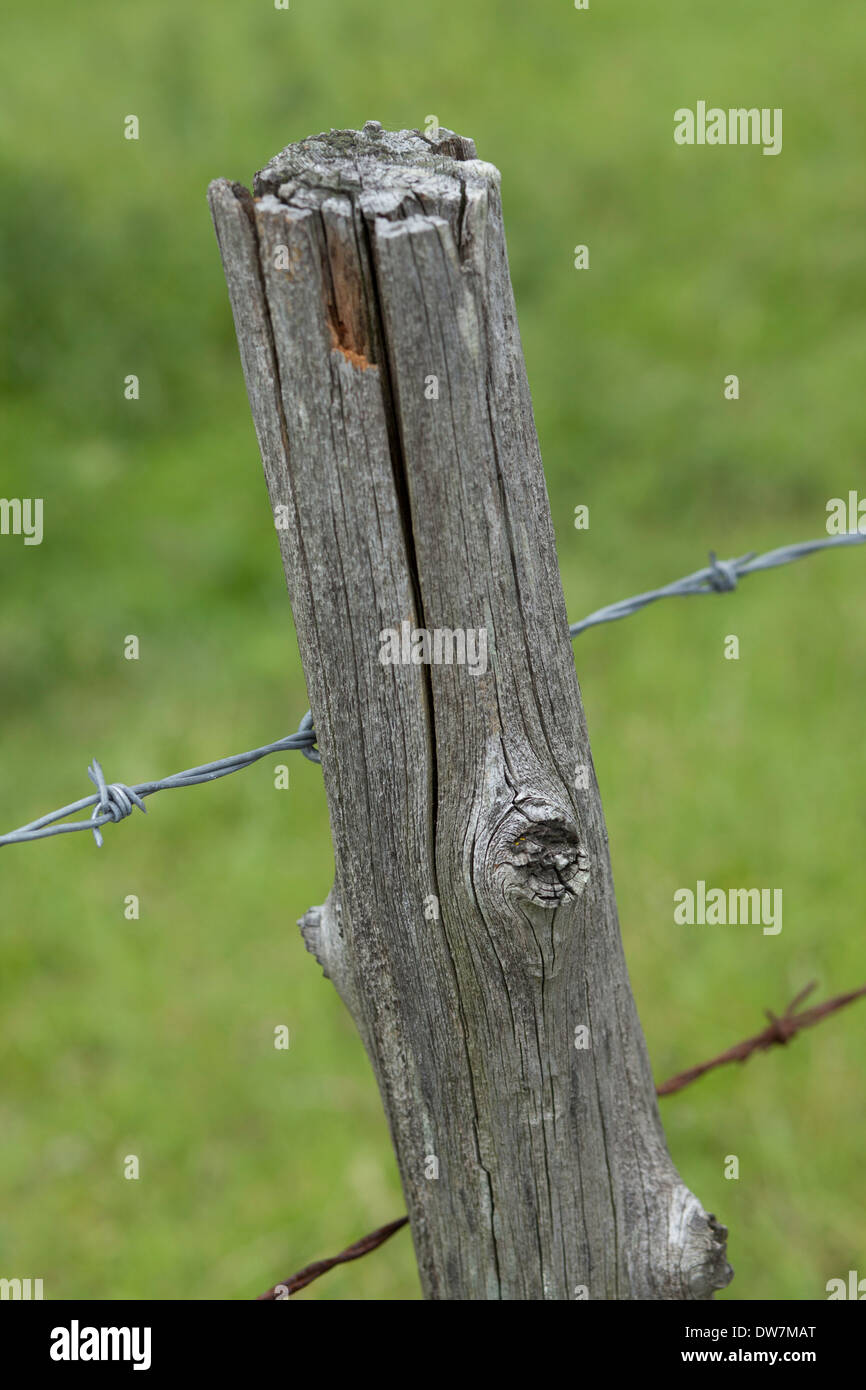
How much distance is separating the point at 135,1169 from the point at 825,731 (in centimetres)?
311

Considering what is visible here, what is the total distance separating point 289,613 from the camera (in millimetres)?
6336

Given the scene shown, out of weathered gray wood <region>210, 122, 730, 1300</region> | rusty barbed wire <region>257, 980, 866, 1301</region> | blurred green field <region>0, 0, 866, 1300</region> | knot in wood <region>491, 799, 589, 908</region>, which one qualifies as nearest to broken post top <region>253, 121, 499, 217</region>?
weathered gray wood <region>210, 122, 730, 1300</region>

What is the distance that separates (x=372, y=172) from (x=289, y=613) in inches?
199

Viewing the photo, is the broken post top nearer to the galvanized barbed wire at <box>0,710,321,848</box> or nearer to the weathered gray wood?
the weathered gray wood

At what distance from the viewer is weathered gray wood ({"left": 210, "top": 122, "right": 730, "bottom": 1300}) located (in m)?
1.30

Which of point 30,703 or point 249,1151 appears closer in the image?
point 249,1151

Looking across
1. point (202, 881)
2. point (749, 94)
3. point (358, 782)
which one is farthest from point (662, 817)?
point (749, 94)

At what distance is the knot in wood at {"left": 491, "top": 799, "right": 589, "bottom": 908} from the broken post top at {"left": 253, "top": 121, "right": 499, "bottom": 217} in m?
0.69

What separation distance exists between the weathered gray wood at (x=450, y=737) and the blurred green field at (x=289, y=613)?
1.88 m

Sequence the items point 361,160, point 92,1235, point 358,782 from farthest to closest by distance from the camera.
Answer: point 92,1235, point 358,782, point 361,160

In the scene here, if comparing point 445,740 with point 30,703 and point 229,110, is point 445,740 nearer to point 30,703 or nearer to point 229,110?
point 30,703

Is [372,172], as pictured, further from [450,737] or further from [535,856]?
[535,856]

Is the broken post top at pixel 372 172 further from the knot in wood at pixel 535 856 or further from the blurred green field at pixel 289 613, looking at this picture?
the blurred green field at pixel 289 613

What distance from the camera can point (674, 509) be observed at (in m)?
6.52
